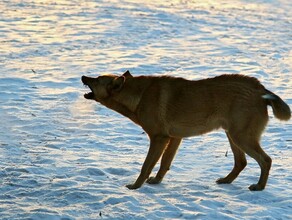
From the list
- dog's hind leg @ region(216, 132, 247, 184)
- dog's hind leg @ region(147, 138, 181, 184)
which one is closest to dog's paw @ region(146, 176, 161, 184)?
dog's hind leg @ region(147, 138, 181, 184)

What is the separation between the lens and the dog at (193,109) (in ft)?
25.1

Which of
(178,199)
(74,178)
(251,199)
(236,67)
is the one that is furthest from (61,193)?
(236,67)

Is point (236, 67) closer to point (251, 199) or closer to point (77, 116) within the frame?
point (77, 116)

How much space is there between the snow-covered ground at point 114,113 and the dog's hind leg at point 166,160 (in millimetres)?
111

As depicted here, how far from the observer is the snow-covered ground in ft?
23.5

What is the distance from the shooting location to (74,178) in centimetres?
782

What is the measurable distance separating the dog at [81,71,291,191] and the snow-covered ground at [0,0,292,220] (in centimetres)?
37

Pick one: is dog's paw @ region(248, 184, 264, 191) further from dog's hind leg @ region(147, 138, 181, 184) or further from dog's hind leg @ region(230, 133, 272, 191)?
dog's hind leg @ region(147, 138, 181, 184)

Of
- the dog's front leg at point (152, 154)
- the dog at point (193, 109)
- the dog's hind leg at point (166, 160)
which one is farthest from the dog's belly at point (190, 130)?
the dog's hind leg at point (166, 160)

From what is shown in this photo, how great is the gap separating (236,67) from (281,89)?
6.33 feet

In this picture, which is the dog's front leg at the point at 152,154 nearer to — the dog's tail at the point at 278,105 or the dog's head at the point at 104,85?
the dog's head at the point at 104,85

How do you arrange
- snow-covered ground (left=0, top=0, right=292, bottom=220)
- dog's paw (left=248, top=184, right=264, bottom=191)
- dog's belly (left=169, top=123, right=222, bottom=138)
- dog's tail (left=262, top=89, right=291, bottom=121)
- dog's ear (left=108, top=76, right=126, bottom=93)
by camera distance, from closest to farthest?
snow-covered ground (left=0, top=0, right=292, bottom=220) < dog's tail (left=262, top=89, right=291, bottom=121) < dog's paw (left=248, top=184, right=264, bottom=191) < dog's belly (left=169, top=123, right=222, bottom=138) < dog's ear (left=108, top=76, right=126, bottom=93)

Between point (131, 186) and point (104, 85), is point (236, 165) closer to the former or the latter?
point (131, 186)

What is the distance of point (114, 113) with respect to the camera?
1127cm
